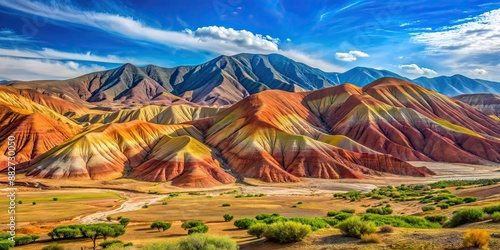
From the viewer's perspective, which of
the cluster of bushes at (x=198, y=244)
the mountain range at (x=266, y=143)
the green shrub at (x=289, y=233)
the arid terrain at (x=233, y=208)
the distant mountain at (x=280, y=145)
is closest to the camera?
the cluster of bushes at (x=198, y=244)

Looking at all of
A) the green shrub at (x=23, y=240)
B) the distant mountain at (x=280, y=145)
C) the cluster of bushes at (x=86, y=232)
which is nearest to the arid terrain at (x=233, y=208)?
the cluster of bushes at (x=86, y=232)

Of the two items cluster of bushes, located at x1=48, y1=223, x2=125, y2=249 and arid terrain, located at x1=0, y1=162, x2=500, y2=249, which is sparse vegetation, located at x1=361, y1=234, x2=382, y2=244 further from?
cluster of bushes, located at x1=48, y1=223, x2=125, y2=249

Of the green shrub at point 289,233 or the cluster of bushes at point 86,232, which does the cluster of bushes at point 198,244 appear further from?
the cluster of bushes at point 86,232

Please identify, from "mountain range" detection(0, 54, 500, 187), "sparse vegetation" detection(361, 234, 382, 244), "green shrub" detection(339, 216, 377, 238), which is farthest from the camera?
Answer: "mountain range" detection(0, 54, 500, 187)

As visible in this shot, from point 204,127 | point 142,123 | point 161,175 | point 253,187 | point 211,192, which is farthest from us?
point 204,127

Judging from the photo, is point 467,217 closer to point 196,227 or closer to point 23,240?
point 196,227

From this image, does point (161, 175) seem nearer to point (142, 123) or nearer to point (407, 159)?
point (142, 123)

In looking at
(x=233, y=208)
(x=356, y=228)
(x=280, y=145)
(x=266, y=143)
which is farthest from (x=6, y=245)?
(x=280, y=145)

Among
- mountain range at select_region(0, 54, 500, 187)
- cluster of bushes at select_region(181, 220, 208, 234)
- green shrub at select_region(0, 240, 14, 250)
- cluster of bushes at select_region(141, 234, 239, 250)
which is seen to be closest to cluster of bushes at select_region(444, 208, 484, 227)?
cluster of bushes at select_region(141, 234, 239, 250)

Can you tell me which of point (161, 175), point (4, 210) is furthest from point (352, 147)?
point (4, 210)
